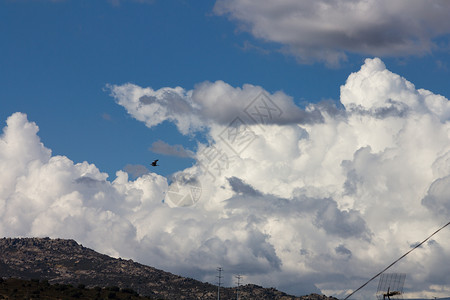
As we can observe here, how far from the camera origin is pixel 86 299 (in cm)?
19212

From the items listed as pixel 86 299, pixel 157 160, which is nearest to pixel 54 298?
pixel 86 299

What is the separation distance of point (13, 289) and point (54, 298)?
12.8 metres

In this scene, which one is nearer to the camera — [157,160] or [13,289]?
[157,160]

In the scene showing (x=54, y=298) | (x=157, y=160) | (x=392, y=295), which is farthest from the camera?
(x=54, y=298)

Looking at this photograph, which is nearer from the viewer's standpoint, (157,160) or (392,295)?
(392,295)

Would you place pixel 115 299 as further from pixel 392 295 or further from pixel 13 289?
pixel 392 295

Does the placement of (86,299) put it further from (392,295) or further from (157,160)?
(392,295)

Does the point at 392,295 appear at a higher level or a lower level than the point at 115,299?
lower

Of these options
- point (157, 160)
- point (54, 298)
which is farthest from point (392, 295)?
point (54, 298)

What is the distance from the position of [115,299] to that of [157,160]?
97.6 metres

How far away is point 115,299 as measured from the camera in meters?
200

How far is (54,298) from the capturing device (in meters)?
186

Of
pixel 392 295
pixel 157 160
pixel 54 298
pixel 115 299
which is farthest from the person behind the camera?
pixel 115 299

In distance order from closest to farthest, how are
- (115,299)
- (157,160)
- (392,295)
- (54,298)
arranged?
(392,295) → (157,160) → (54,298) → (115,299)
